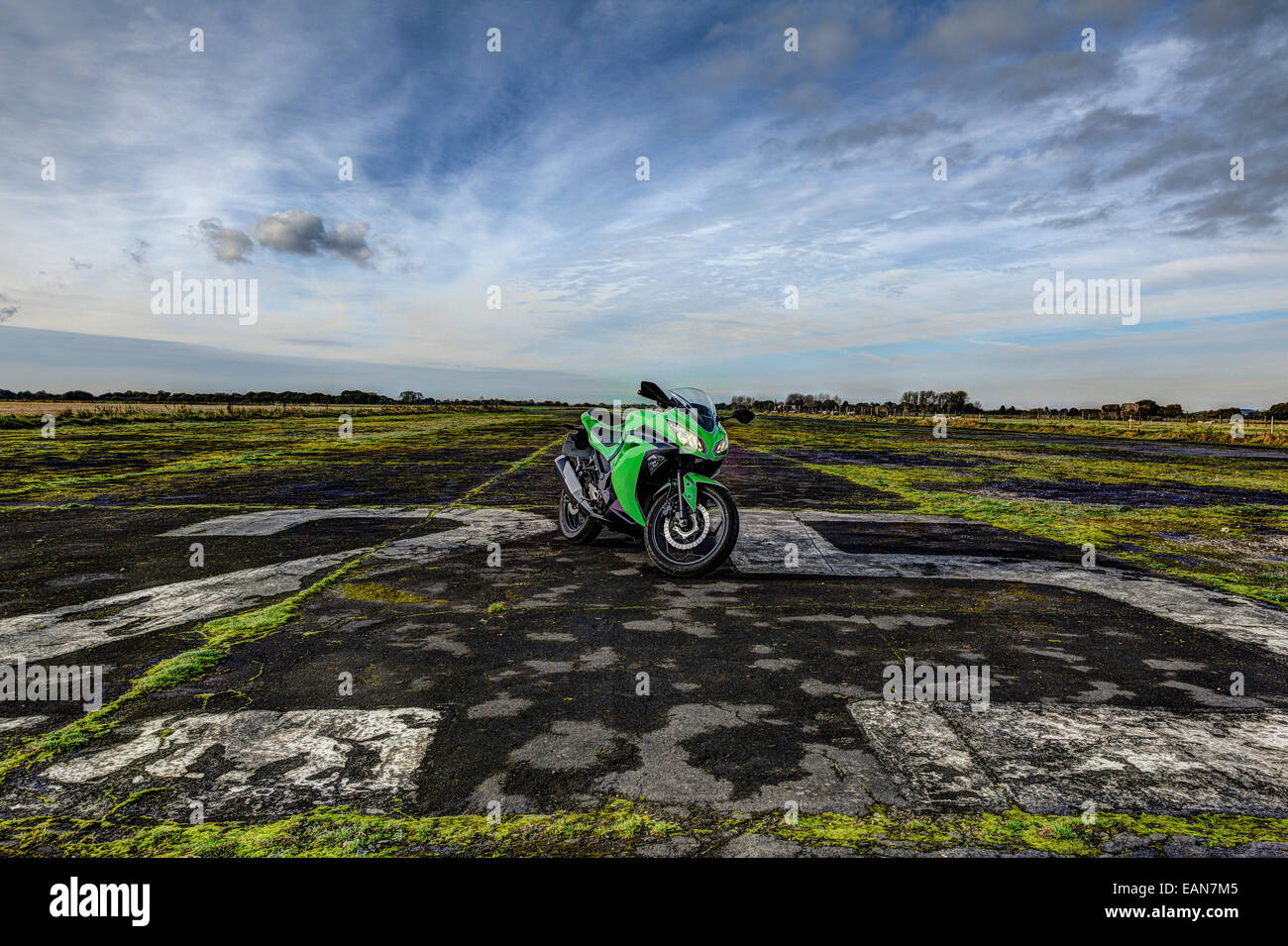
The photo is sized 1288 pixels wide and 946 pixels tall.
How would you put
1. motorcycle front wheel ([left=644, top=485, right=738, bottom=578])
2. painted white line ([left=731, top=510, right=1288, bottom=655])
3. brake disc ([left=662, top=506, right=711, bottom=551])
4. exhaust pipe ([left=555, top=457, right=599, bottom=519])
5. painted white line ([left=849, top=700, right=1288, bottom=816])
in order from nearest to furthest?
painted white line ([left=849, top=700, right=1288, bottom=816])
painted white line ([left=731, top=510, right=1288, bottom=655])
motorcycle front wheel ([left=644, top=485, right=738, bottom=578])
brake disc ([left=662, top=506, right=711, bottom=551])
exhaust pipe ([left=555, top=457, right=599, bottom=519])

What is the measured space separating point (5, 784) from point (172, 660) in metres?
1.30

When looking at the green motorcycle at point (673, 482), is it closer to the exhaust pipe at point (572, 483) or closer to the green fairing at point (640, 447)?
the green fairing at point (640, 447)

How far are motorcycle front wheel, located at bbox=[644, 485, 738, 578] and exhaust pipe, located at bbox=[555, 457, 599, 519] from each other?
1151 millimetres

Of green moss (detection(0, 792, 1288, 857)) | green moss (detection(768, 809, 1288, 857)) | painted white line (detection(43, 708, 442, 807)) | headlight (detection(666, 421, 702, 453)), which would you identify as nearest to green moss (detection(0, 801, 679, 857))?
green moss (detection(0, 792, 1288, 857))

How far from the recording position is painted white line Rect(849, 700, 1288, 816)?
245 centimetres

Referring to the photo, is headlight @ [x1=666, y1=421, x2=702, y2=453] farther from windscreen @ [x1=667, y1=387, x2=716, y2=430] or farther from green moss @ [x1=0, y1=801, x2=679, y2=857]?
green moss @ [x1=0, y1=801, x2=679, y2=857]

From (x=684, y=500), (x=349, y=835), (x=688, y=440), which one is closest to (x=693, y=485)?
(x=684, y=500)

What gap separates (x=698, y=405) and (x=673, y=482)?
2.48ft

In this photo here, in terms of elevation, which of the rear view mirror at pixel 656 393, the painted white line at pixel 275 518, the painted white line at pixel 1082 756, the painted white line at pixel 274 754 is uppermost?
the rear view mirror at pixel 656 393

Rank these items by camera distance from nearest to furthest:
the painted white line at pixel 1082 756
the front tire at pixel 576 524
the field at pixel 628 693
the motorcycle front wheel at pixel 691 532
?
the field at pixel 628 693 < the painted white line at pixel 1082 756 < the motorcycle front wheel at pixel 691 532 < the front tire at pixel 576 524

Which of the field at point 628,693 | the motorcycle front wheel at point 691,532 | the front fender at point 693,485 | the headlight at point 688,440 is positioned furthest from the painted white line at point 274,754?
the headlight at point 688,440

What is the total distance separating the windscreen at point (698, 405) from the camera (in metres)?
6.00
